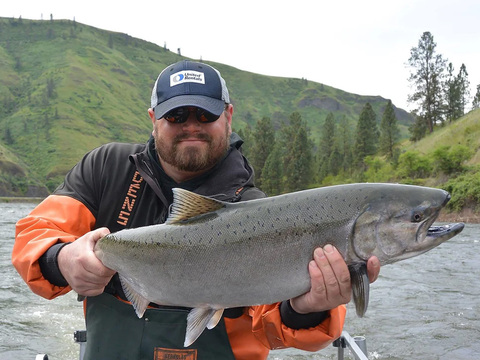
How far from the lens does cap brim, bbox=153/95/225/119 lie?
325cm

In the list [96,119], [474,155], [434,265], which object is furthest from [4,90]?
[434,265]

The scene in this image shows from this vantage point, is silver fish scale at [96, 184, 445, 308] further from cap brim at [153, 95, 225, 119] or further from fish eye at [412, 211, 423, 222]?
cap brim at [153, 95, 225, 119]

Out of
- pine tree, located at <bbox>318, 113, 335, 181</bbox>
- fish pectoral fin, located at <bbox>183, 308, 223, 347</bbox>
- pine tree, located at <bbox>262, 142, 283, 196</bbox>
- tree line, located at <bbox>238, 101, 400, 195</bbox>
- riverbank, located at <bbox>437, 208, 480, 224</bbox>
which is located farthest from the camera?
pine tree, located at <bbox>318, 113, 335, 181</bbox>

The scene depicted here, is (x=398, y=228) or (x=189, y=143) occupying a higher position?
(x=189, y=143)

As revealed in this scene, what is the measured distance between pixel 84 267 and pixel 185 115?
1187mm

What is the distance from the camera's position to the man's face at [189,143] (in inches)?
130

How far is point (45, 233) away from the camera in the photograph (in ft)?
9.84

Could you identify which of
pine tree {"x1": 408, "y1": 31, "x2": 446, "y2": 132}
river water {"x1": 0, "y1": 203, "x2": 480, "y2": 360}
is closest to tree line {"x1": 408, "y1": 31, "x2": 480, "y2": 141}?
pine tree {"x1": 408, "y1": 31, "x2": 446, "y2": 132}

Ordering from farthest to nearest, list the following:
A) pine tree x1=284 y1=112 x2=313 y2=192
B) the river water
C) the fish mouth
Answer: pine tree x1=284 y1=112 x2=313 y2=192
the river water
the fish mouth

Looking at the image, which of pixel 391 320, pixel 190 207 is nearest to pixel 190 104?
pixel 190 207

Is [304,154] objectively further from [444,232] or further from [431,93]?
[444,232]

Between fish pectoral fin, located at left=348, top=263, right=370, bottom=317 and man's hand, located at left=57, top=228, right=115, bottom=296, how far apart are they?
1.34m

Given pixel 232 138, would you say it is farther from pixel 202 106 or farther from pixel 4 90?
pixel 4 90

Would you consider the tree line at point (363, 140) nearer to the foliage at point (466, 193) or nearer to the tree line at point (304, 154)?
the tree line at point (304, 154)
